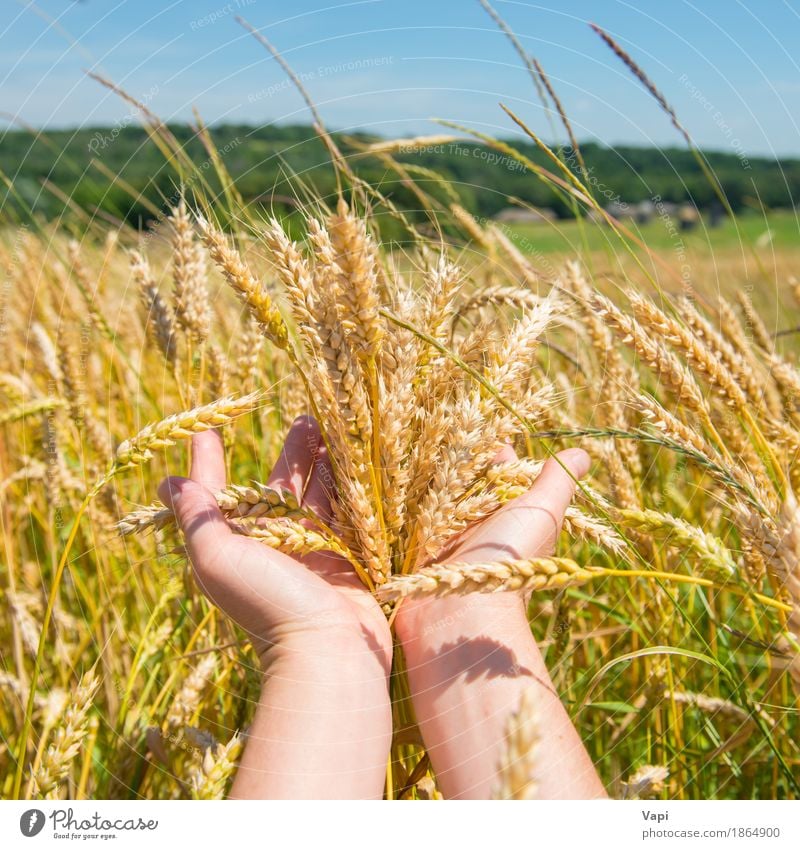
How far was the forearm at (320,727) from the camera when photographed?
942mm

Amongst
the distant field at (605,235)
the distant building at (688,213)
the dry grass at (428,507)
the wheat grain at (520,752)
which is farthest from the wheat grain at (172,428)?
the distant building at (688,213)

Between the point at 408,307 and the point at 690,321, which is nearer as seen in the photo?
the point at 408,307

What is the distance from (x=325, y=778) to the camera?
95cm

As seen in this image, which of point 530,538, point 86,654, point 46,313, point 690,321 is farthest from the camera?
point 46,313

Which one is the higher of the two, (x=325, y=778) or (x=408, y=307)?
(x=408, y=307)

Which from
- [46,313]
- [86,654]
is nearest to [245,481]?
[86,654]

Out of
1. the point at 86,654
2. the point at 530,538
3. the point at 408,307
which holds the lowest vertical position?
the point at 86,654

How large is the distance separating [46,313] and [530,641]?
2.49 m

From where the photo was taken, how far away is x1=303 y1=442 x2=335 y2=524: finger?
4.18 ft

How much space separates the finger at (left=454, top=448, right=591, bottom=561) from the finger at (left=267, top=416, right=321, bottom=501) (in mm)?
386

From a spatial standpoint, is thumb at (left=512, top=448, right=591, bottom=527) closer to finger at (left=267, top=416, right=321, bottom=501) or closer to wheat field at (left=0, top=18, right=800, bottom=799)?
wheat field at (left=0, top=18, right=800, bottom=799)

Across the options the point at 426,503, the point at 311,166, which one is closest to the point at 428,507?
the point at 426,503
